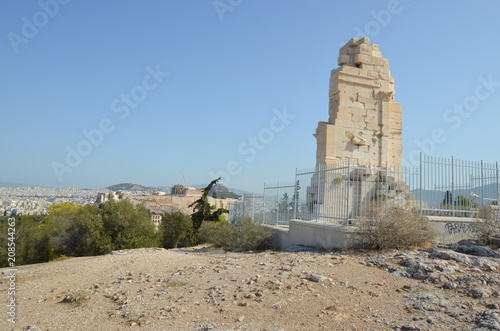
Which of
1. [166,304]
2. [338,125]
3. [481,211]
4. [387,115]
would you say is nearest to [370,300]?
[166,304]

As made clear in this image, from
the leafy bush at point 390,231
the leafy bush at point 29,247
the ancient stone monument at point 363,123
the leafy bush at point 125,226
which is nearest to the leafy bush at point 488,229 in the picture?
the leafy bush at point 390,231

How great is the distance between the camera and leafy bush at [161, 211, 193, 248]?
1736cm

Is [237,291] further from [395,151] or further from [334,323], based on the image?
[395,151]

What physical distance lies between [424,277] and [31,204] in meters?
64.1

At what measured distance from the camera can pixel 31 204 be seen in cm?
5681

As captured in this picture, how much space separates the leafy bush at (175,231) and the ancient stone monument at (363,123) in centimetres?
840

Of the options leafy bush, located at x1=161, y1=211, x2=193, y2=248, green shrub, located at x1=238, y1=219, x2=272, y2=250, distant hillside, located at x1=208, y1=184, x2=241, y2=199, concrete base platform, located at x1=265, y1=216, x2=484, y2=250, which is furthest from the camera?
distant hillside, located at x1=208, y1=184, x2=241, y2=199

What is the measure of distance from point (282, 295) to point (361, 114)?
9181mm

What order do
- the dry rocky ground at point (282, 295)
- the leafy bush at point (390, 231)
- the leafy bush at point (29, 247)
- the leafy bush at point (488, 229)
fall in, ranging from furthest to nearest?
the leafy bush at point (29, 247) < the leafy bush at point (488, 229) < the leafy bush at point (390, 231) < the dry rocky ground at point (282, 295)

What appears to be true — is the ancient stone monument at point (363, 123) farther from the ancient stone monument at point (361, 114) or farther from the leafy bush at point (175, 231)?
the leafy bush at point (175, 231)

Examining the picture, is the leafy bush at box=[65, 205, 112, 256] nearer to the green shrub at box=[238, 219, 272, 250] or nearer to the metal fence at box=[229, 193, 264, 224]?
the metal fence at box=[229, 193, 264, 224]

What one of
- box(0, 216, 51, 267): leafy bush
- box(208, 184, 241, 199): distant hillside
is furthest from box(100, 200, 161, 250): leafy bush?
box(208, 184, 241, 199): distant hillside

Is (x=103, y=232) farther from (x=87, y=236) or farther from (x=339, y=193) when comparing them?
(x=339, y=193)

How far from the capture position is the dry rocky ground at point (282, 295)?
12.7 feet
